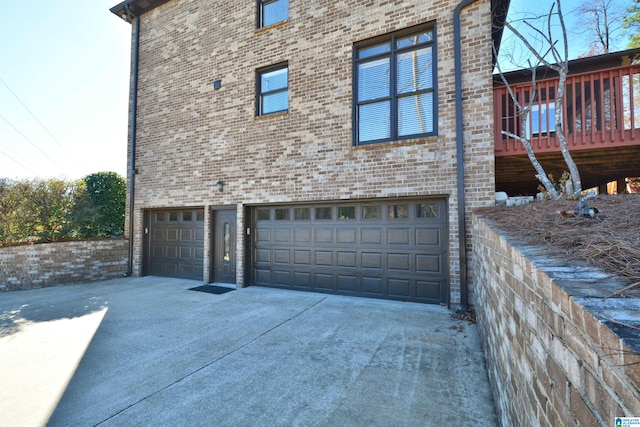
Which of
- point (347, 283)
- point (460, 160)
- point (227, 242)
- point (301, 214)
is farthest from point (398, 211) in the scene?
point (227, 242)

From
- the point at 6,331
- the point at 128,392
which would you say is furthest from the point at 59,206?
the point at 128,392

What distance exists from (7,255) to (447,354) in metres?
10.3

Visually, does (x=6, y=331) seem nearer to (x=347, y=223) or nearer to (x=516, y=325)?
(x=347, y=223)

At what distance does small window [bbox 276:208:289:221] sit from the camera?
284 inches

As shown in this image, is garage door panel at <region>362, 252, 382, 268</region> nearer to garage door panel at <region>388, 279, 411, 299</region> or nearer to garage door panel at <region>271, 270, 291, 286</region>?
garage door panel at <region>388, 279, 411, 299</region>

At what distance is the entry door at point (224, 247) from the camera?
7.80 meters

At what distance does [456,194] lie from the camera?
215 inches

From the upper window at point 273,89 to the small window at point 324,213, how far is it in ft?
8.64

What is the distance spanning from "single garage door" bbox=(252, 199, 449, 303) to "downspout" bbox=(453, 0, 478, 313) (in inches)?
13.7

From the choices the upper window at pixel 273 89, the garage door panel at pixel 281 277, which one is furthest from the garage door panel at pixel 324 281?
the upper window at pixel 273 89

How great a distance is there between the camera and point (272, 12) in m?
7.65

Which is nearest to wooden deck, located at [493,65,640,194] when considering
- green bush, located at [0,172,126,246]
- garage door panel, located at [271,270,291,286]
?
garage door panel, located at [271,270,291,286]

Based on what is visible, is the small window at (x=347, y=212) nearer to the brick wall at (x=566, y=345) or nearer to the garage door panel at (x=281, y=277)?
the garage door panel at (x=281, y=277)

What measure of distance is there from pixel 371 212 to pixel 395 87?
2.69m
